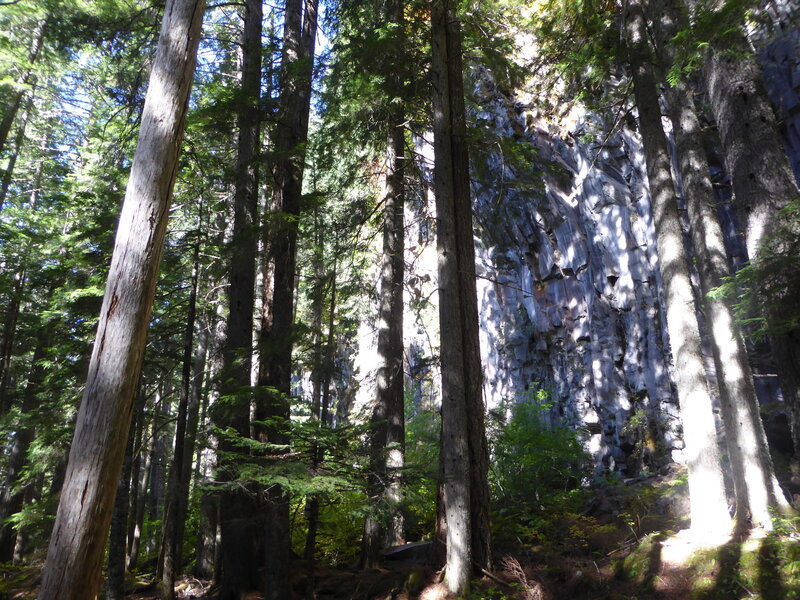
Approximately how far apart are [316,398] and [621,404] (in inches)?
416

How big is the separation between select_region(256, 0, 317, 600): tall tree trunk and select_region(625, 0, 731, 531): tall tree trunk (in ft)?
18.9

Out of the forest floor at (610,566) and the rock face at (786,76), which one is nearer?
the forest floor at (610,566)

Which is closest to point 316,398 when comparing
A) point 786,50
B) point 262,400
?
point 262,400

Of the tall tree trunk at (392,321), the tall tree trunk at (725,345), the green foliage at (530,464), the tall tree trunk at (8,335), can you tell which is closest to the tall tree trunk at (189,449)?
the tall tree trunk at (392,321)

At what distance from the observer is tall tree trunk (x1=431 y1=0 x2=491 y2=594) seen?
6918mm

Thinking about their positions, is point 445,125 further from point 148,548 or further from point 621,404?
point 148,548

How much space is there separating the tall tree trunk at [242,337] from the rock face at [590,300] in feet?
24.9

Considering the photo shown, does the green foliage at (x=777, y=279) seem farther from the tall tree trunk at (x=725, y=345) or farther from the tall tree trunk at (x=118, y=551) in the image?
the tall tree trunk at (x=118, y=551)

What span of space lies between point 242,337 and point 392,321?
11.5ft

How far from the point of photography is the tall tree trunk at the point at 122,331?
322 centimetres

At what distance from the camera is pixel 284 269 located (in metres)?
8.86

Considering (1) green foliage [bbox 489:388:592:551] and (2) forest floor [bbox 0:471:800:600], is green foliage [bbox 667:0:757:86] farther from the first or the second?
(1) green foliage [bbox 489:388:592:551]

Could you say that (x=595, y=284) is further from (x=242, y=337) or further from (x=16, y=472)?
(x=16, y=472)

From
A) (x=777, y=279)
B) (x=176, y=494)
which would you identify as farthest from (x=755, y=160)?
(x=176, y=494)
